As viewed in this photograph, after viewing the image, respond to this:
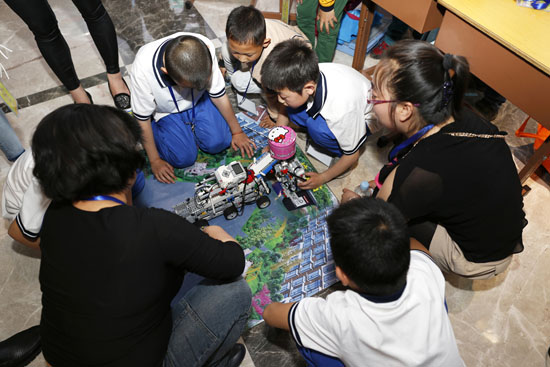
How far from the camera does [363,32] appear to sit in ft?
7.97

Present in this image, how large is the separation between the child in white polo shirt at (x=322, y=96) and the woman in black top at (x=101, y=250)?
83 cm

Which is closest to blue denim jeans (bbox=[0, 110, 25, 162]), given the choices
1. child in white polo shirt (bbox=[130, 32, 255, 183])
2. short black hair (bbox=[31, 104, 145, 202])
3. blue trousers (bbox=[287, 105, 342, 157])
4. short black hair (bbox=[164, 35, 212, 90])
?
child in white polo shirt (bbox=[130, 32, 255, 183])

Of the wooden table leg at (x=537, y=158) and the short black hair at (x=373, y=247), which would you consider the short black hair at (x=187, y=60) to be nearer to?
the short black hair at (x=373, y=247)

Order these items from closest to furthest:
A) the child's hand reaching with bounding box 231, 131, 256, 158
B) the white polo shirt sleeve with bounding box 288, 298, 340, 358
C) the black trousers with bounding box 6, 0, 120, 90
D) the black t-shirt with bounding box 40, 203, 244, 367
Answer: the black t-shirt with bounding box 40, 203, 244, 367 < the white polo shirt sleeve with bounding box 288, 298, 340, 358 < the black trousers with bounding box 6, 0, 120, 90 < the child's hand reaching with bounding box 231, 131, 256, 158

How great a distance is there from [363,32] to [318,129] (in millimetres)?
963

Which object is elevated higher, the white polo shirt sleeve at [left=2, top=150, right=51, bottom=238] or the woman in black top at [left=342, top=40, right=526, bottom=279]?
the woman in black top at [left=342, top=40, right=526, bottom=279]

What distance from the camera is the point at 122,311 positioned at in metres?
0.99

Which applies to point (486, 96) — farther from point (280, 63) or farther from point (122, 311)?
point (122, 311)

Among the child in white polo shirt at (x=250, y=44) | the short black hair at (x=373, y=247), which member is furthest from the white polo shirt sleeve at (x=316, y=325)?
the child in white polo shirt at (x=250, y=44)

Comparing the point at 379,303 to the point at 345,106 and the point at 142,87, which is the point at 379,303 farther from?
the point at 142,87

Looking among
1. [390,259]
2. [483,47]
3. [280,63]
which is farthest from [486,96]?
[390,259]

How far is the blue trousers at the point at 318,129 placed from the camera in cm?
189

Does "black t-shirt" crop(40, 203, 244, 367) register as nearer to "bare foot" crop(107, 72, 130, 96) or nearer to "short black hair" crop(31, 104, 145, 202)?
"short black hair" crop(31, 104, 145, 202)

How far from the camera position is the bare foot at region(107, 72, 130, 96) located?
93.9 inches
